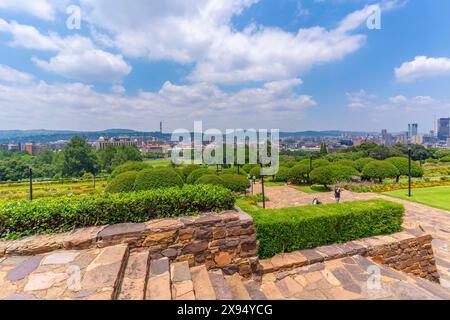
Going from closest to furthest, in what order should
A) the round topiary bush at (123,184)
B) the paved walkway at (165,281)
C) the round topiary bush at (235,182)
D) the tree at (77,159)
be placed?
1. the paved walkway at (165,281)
2. the round topiary bush at (123,184)
3. the round topiary bush at (235,182)
4. the tree at (77,159)

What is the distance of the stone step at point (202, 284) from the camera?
7.34 feet

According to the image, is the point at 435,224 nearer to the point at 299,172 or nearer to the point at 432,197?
the point at 432,197

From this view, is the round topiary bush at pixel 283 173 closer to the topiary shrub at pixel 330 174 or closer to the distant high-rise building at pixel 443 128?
the topiary shrub at pixel 330 174

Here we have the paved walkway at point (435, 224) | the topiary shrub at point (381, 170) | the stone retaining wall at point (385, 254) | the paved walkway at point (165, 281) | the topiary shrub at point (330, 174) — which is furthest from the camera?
the topiary shrub at point (381, 170)

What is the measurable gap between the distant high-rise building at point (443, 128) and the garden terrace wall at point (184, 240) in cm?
14477

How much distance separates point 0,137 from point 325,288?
123389mm

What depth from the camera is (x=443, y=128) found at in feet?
354

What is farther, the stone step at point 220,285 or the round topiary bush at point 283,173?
the round topiary bush at point 283,173

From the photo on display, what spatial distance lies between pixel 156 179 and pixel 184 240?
19.0ft

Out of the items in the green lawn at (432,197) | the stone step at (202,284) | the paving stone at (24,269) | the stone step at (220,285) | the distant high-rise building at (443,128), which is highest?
the distant high-rise building at (443,128)

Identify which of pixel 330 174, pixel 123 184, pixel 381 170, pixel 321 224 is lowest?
pixel 330 174

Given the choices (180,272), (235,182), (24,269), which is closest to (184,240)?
(180,272)

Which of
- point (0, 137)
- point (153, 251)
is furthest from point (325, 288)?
point (0, 137)

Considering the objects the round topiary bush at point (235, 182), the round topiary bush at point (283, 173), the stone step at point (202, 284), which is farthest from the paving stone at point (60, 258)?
the round topiary bush at point (283, 173)
